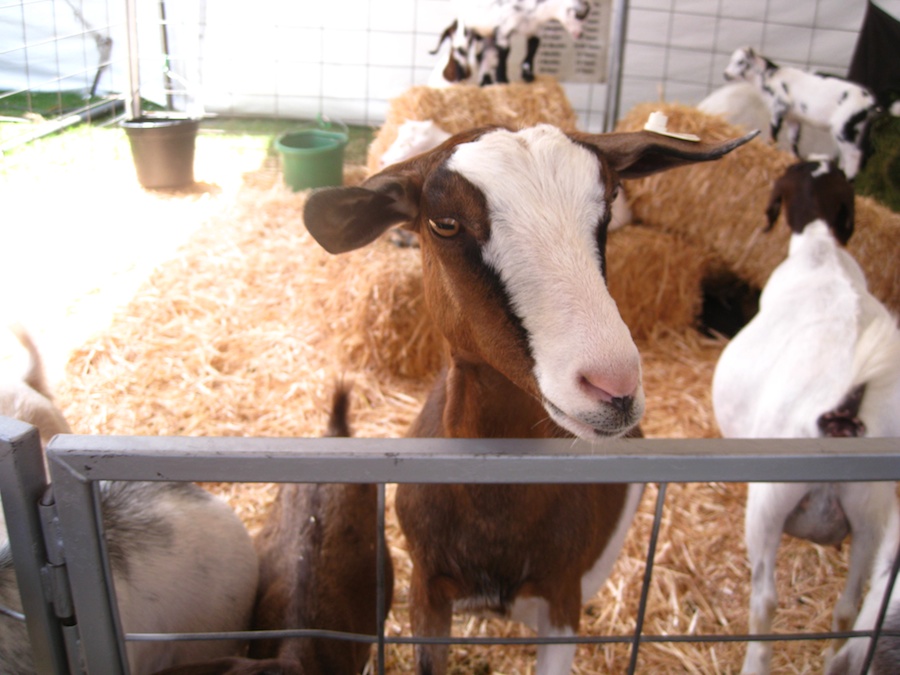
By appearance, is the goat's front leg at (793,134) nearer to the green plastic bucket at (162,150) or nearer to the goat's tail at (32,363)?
the green plastic bucket at (162,150)

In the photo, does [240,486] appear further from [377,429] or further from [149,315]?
[149,315]

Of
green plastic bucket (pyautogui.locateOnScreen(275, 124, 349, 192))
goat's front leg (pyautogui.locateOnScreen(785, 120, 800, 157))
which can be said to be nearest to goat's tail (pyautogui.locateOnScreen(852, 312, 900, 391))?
green plastic bucket (pyautogui.locateOnScreen(275, 124, 349, 192))

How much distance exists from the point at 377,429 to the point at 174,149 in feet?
11.4

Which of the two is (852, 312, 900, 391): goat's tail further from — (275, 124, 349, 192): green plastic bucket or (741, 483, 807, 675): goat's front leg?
(275, 124, 349, 192): green plastic bucket

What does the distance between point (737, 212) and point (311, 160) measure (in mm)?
3235

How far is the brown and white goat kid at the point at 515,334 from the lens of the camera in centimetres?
132

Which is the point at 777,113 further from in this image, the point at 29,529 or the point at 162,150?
the point at 29,529

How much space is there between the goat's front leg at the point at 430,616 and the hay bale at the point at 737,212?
3.63 meters

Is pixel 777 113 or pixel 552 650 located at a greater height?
pixel 777 113

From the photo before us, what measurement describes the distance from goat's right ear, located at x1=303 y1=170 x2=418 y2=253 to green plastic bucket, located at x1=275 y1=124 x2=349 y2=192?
15.3 feet

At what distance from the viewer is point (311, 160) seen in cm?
615

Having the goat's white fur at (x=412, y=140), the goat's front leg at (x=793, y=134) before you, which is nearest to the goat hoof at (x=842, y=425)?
the goat's white fur at (x=412, y=140)

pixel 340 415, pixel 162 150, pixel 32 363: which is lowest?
pixel 340 415

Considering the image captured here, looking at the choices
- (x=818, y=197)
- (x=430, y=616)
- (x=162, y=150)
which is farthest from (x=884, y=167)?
(x=430, y=616)
